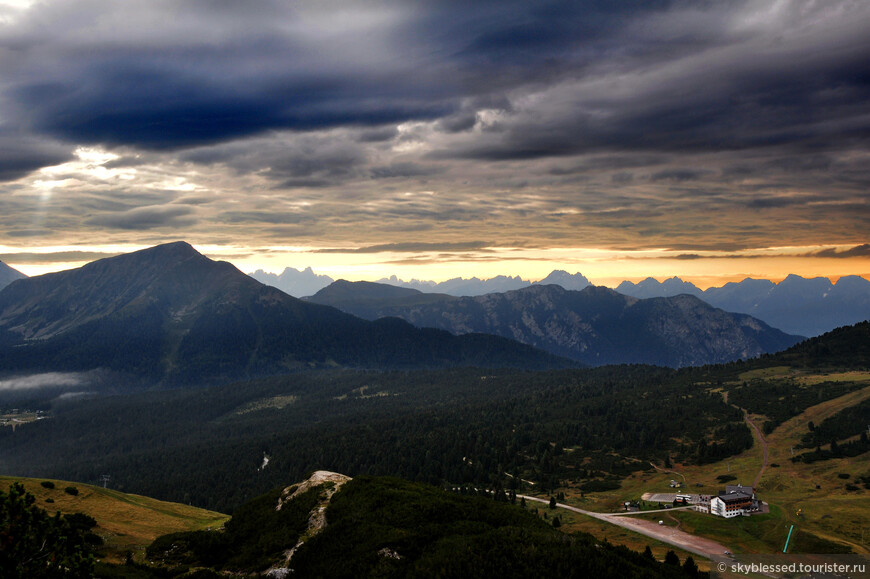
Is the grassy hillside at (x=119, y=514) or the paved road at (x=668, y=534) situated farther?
the paved road at (x=668, y=534)

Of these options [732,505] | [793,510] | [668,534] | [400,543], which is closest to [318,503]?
[400,543]

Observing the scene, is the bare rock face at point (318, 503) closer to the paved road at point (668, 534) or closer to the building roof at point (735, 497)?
the paved road at point (668, 534)

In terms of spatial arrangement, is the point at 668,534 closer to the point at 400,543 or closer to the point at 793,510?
→ the point at 793,510

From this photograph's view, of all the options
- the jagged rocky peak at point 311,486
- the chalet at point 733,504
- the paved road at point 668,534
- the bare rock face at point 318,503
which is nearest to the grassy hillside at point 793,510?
the chalet at point 733,504

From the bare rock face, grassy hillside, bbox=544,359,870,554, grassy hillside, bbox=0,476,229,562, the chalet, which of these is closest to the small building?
the chalet

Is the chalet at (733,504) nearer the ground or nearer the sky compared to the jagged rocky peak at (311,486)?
nearer the ground

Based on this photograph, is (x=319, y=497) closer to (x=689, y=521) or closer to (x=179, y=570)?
(x=179, y=570)

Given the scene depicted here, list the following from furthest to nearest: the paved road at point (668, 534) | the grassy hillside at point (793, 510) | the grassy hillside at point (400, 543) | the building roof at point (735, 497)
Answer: the building roof at point (735, 497), the grassy hillside at point (793, 510), the paved road at point (668, 534), the grassy hillside at point (400, 543)

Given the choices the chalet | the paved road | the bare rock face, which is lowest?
the paved road

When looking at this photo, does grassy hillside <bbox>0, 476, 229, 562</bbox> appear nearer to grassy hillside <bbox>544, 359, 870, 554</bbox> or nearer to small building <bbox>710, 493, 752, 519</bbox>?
grassy hillside <bbox>544, 359, 870, 554</bbox>
